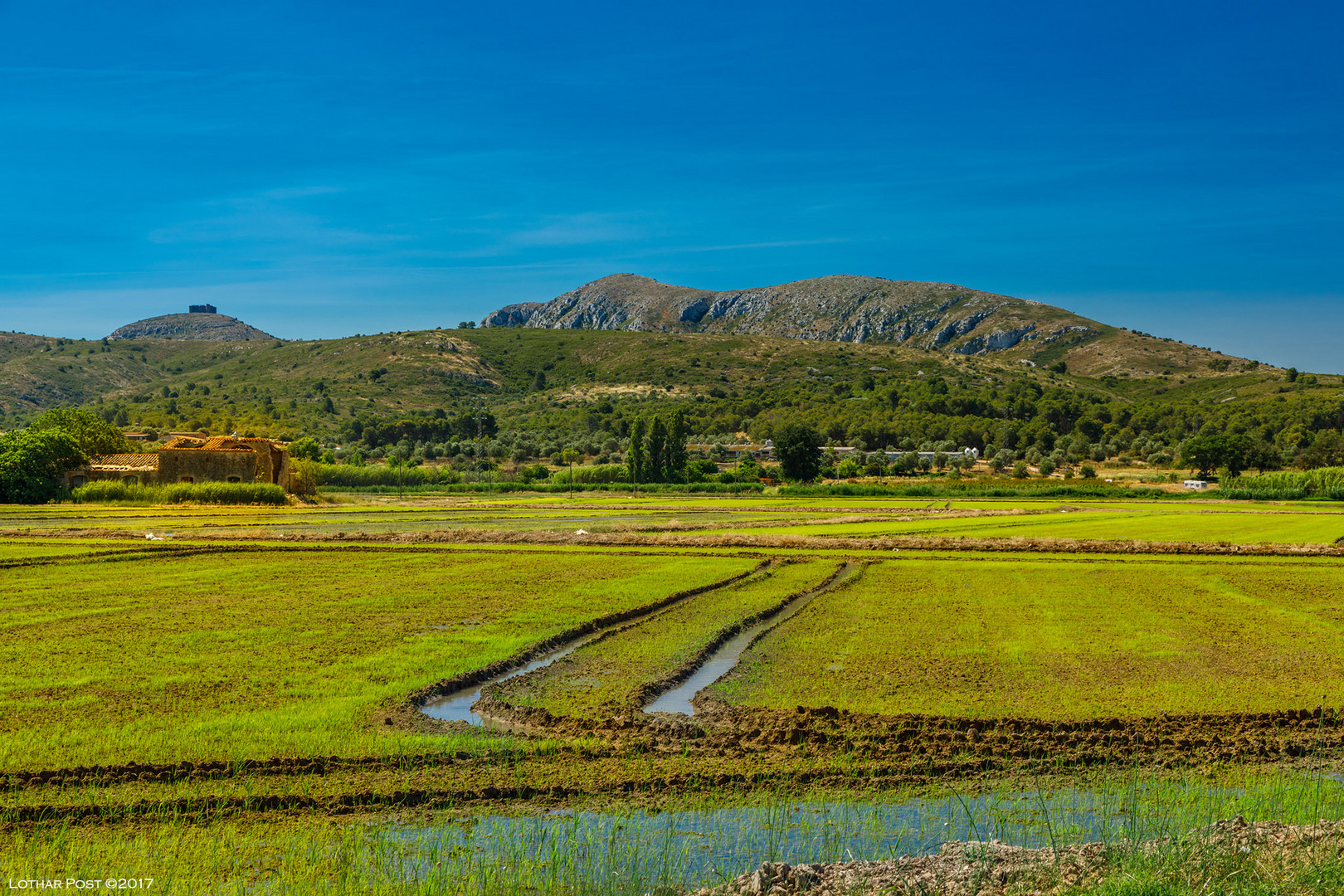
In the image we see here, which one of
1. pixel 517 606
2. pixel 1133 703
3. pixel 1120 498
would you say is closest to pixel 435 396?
pixel 1120 498

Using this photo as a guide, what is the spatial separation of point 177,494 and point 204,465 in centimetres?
547

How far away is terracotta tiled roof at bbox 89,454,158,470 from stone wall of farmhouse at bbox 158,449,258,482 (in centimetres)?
183

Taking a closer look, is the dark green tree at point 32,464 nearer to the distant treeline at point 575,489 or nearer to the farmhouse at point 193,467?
the farmhouse at point 193,467

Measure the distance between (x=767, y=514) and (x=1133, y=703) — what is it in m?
46.9

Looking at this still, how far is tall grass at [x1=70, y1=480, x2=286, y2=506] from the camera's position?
213 ft

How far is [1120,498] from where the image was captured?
7762cm

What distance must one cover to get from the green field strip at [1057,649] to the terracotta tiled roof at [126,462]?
6464 cm

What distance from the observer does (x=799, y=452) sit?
99125mm

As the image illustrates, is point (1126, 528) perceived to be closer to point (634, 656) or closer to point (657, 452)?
point (634, 656)

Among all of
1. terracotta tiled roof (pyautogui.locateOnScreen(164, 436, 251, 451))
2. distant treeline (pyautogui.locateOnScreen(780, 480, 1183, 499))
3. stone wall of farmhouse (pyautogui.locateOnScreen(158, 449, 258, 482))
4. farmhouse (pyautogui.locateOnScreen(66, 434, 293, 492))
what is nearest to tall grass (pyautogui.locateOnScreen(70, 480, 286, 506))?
farmhouse (pyautogui.locateOnScreen(66, 434, 293, 492))

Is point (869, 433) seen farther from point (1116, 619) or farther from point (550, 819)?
point (550, 819)

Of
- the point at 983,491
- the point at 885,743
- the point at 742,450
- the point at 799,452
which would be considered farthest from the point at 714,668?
the point at 742,450

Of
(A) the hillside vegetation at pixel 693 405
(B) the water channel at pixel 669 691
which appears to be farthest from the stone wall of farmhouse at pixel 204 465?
(B) the water channel at pixel 669 691

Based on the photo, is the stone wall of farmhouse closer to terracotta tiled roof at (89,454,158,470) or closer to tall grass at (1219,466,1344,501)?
terracotta tiled roof at (89,454,158,470)
